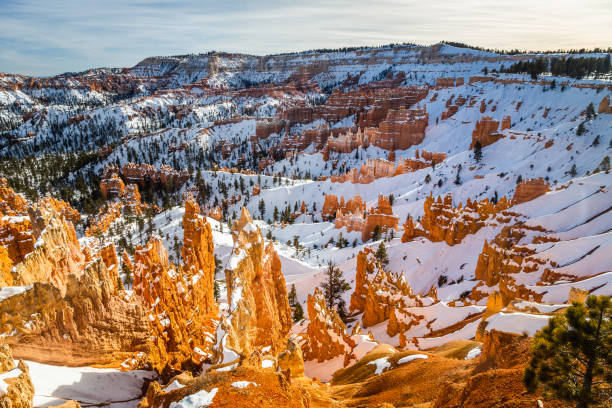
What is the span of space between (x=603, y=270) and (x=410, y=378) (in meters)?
18.1

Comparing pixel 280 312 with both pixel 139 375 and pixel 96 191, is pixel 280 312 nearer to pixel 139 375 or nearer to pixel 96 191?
pixel 139 375

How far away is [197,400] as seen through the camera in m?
8.70

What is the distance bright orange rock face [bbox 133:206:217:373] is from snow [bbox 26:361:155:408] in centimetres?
183

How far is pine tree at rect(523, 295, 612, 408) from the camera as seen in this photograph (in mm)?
6090

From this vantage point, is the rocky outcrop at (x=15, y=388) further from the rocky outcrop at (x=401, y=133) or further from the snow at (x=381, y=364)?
the rocky outcrop at (x=401, y=133)

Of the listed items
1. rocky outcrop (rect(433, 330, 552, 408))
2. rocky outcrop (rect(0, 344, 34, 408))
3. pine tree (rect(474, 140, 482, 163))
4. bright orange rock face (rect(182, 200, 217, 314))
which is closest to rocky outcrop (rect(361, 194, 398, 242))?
pine tree (rect(474, 140, 482, 163))

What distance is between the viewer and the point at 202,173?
112 meters

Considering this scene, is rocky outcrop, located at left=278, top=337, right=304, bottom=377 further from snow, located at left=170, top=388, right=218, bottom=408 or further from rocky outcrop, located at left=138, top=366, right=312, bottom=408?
snow, located at left=170, top=388, right=218, bottom=408

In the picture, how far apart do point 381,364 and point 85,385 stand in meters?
13.0

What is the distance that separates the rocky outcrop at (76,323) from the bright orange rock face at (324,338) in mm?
10426

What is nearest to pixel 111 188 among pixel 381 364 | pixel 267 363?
pixel 267 363

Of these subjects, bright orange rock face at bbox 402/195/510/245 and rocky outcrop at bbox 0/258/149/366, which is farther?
bright orange rock face at bbox 402/195/510/245

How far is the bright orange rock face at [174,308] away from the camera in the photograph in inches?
650

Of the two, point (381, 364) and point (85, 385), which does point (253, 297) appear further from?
point (85, 385)
